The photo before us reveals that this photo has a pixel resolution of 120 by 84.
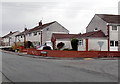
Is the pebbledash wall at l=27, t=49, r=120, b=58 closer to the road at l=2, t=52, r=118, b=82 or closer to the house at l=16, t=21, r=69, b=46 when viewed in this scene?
the road at l=2, t=52, r=118, b=82

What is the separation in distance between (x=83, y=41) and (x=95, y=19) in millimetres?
7168

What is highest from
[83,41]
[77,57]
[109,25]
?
[109,25]

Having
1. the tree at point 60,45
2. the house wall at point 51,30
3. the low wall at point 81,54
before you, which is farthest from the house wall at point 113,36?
the house wall at point 51,30

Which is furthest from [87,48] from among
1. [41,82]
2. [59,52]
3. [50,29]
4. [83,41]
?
[41,82]

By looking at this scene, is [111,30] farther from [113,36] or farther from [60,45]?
[60,45]

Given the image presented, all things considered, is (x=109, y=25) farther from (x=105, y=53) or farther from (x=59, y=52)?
(x=59, y=52)

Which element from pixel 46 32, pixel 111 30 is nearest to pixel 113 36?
pixel 111 30

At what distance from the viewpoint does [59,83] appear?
8.45m

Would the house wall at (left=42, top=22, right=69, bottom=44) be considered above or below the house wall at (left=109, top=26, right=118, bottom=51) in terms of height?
above

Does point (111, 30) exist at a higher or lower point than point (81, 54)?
higher

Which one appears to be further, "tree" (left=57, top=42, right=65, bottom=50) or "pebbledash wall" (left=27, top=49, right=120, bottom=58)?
"tree" (left=57, top=42, right=65, bottom=50)

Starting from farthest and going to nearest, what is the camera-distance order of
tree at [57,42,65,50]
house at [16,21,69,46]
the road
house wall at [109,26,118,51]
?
house at [16,21,69,46] → tree at [57,42,65,50] → house wall at [109,26,118,51] → the road

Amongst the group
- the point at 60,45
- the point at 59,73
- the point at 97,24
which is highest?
the point at 97,24

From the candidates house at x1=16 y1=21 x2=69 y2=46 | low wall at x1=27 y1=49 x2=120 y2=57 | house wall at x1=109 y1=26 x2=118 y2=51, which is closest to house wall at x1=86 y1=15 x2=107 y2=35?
house wall at x1=109 y1=26 x2=118 y2=51
